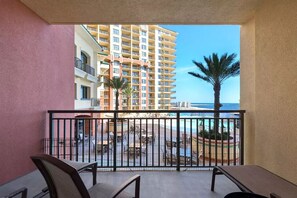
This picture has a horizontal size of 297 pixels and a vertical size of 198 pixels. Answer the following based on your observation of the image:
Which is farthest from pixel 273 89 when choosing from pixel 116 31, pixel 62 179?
pixel 116 31

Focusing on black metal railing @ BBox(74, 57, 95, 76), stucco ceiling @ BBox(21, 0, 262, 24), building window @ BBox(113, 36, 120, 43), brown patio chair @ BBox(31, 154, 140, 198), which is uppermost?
building window @ BBox(113, 36, 120, 43)

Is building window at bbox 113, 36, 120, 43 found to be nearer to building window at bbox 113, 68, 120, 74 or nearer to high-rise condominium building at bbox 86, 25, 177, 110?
high-rise condominium building at bbox 86, 25, 177, 110

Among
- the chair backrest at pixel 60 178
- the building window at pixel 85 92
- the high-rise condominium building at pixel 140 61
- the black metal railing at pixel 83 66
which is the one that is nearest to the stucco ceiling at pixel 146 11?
the chair backrest at pixel 60 178

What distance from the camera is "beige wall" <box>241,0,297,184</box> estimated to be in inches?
81.1

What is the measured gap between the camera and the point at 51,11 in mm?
2984

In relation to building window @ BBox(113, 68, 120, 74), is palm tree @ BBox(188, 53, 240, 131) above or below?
below

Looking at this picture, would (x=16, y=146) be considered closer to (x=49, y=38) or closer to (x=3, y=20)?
(x=3, y=20)

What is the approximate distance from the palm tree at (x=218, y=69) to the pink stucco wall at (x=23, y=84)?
230 inches

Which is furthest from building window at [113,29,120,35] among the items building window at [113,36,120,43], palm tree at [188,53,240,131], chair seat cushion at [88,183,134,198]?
chair seat cushion at [88,183,134,198]

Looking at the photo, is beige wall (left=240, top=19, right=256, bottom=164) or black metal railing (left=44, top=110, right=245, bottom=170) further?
black metal railing (left=44, top=110, right=245, bottom=170)

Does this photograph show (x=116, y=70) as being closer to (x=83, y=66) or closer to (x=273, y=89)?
(x=83, y=66)

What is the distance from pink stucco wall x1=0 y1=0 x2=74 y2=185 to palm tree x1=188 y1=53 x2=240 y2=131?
5.84 metres

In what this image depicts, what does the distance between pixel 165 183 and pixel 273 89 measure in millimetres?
1858

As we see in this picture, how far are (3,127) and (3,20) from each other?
1.35 metres
